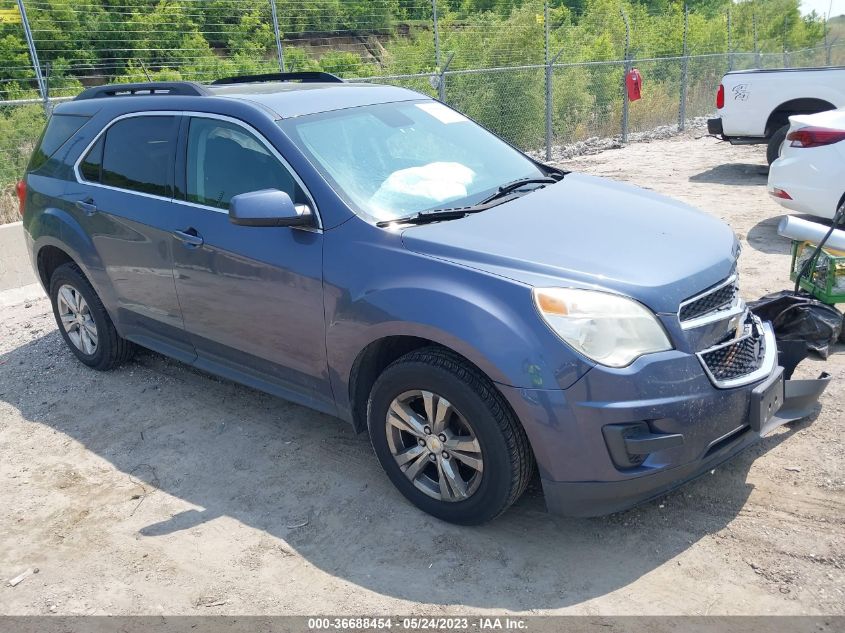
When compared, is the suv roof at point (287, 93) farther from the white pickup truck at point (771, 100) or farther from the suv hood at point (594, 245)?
the white pickup truck at point (771, 100)

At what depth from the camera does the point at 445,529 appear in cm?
334

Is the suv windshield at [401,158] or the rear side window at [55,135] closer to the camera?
the suv windshield at [401,158]

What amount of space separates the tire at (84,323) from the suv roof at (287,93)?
128cm

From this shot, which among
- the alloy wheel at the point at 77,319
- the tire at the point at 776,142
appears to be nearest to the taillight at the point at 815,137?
the tire at the point at 776,142

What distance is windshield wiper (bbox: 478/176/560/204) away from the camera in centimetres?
379

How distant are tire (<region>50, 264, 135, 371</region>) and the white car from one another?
618cm

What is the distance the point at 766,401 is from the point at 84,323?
14.7 ft

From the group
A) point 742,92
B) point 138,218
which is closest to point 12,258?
point 138,218

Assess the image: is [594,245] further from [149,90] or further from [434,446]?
[149,90]

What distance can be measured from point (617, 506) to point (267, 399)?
256cm

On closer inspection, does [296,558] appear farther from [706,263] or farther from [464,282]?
[706,263]

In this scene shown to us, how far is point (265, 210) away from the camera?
3410 mm

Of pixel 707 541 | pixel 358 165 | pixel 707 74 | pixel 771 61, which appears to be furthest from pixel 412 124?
pixel 771 61

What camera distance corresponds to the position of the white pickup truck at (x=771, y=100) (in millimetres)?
10586
